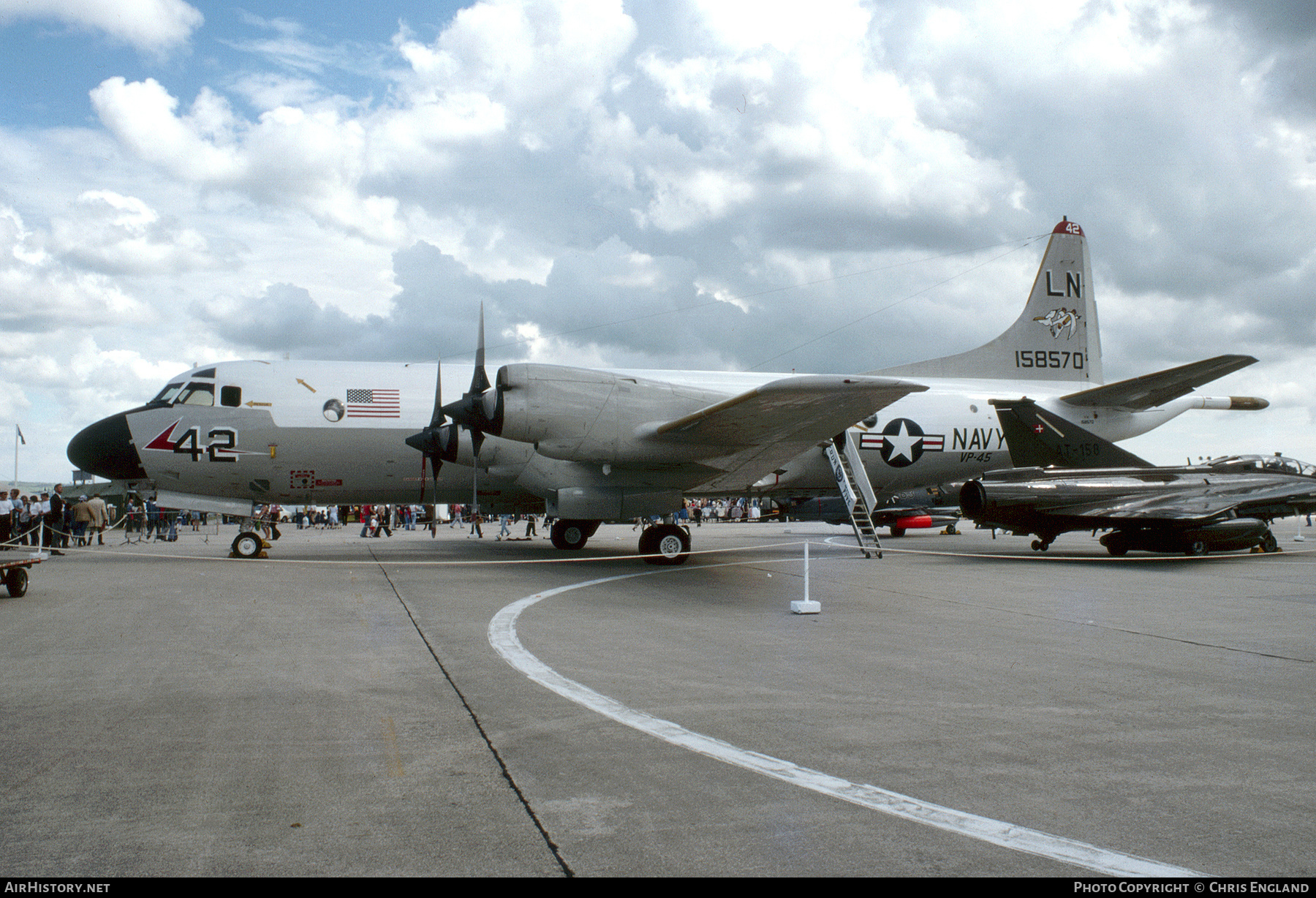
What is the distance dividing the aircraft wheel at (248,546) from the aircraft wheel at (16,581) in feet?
20.0

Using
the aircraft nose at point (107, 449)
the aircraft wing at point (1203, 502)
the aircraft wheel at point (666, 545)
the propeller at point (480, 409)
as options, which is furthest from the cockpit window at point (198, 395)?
the aircraft wing at point (1203, 502)

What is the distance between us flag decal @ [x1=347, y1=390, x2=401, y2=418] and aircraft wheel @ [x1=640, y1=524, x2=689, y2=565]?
18.3ft

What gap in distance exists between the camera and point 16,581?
10344mm

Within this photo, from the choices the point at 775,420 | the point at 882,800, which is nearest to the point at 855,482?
the point at 775,420

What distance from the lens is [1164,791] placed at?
3.61 m

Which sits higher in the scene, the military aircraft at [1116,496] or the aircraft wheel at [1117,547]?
the military aircraft at [1116,496]

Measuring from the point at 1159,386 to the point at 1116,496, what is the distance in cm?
311

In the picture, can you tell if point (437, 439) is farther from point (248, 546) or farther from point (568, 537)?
point (248, 546)

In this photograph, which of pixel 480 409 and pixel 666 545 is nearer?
pixel 480 409

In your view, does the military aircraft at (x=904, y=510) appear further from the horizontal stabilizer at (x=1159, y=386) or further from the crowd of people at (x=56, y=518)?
the crowd of people at (x=56, y=518)

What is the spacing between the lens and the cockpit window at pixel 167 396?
16422 mm
